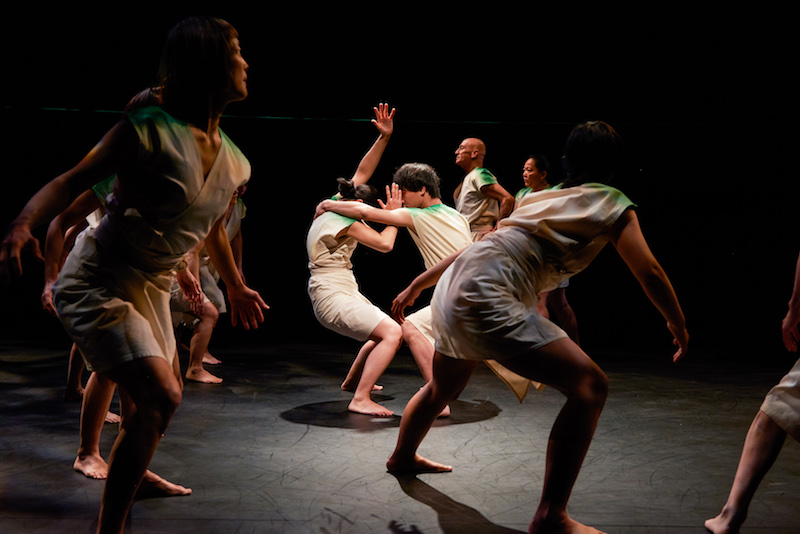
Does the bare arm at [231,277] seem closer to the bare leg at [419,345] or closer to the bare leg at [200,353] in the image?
the bare leg at [419,345]

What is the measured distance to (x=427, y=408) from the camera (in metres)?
2.52

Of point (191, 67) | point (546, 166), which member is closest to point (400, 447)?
point (191, 67)

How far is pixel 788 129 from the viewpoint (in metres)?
7.14

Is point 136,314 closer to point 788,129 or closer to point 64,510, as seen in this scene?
point 64,510

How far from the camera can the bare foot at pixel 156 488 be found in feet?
7.91

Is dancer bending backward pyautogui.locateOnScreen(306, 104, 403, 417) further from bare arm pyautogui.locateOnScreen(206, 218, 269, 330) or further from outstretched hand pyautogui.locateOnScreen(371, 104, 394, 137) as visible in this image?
bare arm pyautogui.locateOnScreen(206, 218, 269, 330)

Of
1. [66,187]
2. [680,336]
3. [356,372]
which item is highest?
[66,187]

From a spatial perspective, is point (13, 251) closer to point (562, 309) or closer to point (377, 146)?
point (377, 146)

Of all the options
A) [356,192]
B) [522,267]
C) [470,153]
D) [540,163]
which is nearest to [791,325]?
[522,267]

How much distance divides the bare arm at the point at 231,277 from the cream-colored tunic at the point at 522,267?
59cm

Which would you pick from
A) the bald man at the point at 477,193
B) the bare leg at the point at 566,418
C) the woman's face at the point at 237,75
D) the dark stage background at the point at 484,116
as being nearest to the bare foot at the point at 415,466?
the bare leg at the point at 566,418

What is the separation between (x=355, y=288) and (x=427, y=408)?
174cm

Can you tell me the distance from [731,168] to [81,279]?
23.4 ft

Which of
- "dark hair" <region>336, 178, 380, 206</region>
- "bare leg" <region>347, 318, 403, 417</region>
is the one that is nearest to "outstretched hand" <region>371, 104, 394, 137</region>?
"dark hair" <region>336, 178, 380, 206</region>
